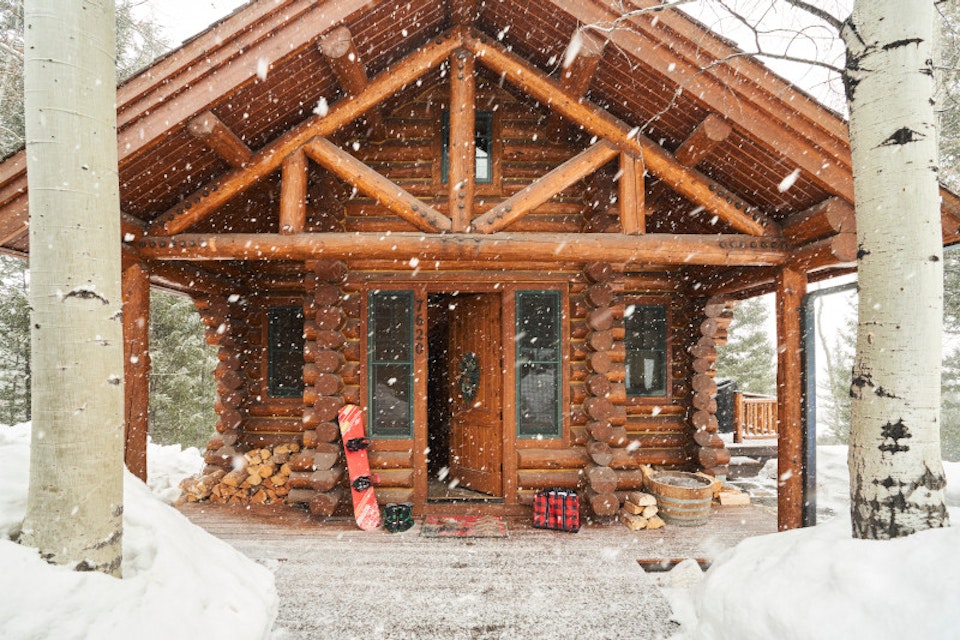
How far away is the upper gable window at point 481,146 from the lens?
654 cm

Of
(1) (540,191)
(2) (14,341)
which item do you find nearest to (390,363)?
(1) (540,191)

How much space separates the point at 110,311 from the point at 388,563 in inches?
140

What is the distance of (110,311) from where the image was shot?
254 cm

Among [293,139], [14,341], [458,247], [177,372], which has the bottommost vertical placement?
[177,372]

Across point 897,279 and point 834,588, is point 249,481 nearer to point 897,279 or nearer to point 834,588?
Result: point 834,588

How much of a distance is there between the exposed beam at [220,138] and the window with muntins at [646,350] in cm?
555

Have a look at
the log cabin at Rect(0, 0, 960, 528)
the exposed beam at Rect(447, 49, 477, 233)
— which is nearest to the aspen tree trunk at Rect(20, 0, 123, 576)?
the log cabin at Rect(0, 0, 960, 528)

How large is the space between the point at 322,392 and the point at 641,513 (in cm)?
427

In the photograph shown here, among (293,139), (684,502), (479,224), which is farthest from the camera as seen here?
(684,502)

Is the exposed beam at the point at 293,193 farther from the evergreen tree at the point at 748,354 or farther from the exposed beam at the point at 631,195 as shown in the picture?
the evergreen tree at the point at 748,354

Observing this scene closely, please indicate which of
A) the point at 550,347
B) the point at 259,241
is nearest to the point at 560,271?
the point at 550,347

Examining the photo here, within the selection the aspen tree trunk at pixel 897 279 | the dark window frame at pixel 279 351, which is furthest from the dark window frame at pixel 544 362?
the aspen tree trunk at pixel 897 279

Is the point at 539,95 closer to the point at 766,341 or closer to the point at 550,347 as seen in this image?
the point at 550,347

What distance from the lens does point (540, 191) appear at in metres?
4.82
